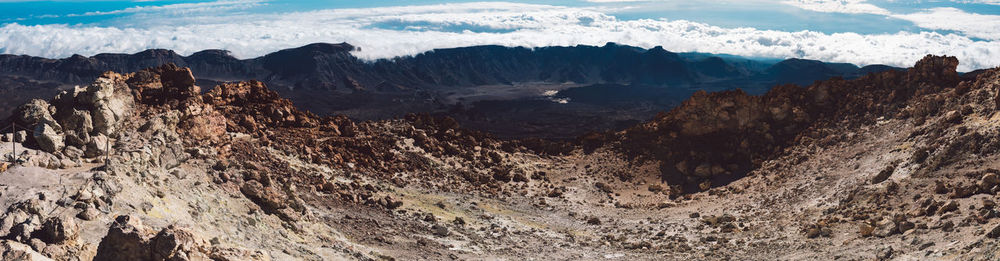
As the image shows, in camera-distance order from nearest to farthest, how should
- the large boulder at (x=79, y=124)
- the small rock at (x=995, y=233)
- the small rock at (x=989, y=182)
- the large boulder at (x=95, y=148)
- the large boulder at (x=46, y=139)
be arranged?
the small rock at (x=995, y=233) → the large boulder at (x=46, y=139) → the large boulder at (x=95, y=148) → the large boulder at (x=79, y=124) → the small rock at (x=989, y=182)

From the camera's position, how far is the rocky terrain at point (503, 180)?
60.6 feet

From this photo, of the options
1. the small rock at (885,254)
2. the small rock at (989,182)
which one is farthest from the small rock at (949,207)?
the small rock at (885,254)

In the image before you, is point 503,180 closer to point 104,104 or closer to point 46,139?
point 104,104

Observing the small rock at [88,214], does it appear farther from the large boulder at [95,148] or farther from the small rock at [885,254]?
the small rock at [885,254]

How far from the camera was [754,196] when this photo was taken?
36438 millimetres

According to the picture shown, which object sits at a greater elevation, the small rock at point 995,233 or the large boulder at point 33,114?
the large boulder at point 33,114

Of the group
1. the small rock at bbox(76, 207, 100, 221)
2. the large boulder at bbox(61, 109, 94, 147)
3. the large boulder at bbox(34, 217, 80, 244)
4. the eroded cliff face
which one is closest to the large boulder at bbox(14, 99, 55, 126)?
the large boulder at bbox(61, 109, 94, 147)

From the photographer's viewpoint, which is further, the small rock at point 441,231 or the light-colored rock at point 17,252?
the small rock at point 441,231

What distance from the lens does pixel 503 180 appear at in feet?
140

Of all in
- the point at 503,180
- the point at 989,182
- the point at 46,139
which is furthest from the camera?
the point at 503,180

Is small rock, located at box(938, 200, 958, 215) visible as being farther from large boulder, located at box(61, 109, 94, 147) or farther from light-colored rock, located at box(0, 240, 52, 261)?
large boulder, located at box(61, 109, 94, 147)

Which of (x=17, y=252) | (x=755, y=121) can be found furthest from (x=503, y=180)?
(x=17, y=252)

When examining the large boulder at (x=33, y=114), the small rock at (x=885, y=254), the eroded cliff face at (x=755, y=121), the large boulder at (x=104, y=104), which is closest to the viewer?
the small rock at (x=885, y=254)

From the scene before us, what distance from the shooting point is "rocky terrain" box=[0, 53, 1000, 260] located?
1847 centimetres
